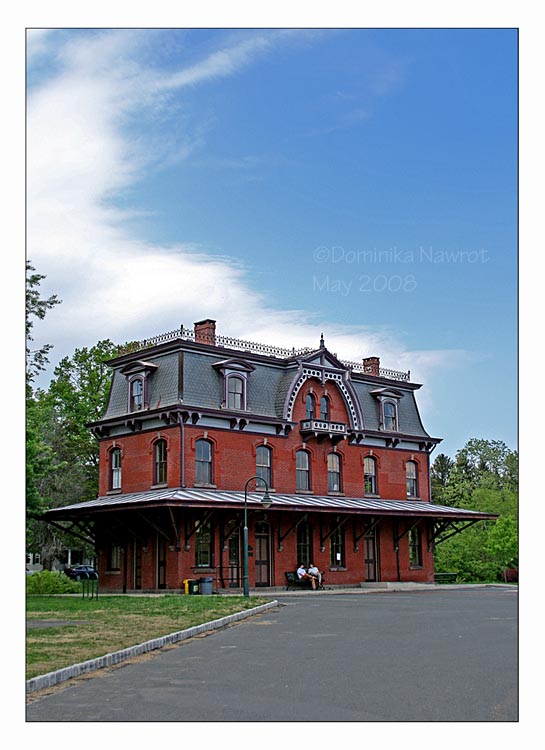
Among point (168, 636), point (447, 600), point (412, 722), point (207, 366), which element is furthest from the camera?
point (207, 366)

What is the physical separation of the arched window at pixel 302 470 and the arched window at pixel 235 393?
3.63 metres

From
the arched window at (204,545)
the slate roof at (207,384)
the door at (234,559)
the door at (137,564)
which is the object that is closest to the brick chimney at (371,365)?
the slate roof at (207,384)

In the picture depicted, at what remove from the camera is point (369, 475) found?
43.2 metres

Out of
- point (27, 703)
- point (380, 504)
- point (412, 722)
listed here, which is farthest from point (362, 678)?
point (380, 504)

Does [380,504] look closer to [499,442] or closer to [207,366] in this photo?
[207,366]

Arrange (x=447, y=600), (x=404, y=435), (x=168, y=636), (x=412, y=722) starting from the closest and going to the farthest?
(x=412, y=722), (x=168, y=636), (x=447, y=600), (x=404, y=435)

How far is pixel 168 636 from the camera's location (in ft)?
53.6

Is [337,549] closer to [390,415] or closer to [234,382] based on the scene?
[390,415]

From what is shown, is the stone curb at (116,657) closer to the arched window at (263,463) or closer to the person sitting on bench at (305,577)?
the person sitting on bench at (305,577)

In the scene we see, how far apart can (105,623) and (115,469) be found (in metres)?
20.3

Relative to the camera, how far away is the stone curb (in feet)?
36.9

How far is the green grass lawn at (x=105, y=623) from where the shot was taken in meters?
13.6

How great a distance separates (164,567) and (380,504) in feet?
35.2

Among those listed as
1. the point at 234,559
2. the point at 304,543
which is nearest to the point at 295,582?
the point at 304,543
